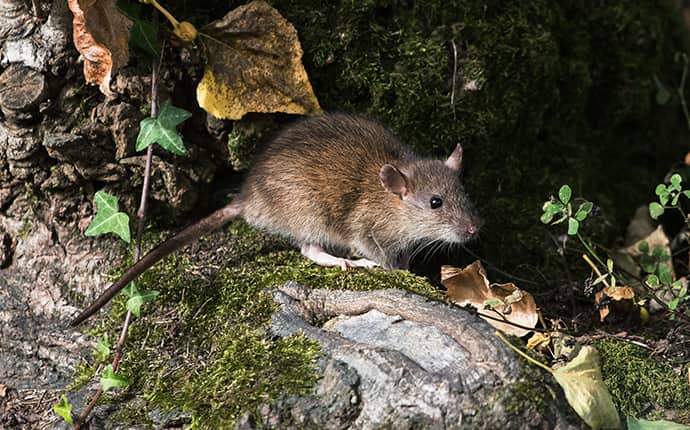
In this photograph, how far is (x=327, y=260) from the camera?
4254 millimetres

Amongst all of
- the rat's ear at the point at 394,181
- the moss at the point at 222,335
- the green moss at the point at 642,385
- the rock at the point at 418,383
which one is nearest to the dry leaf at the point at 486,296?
the moss at the point at 222,335

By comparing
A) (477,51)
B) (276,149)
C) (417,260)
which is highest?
(477,51)

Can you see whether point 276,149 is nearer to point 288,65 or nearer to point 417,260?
point 288,65

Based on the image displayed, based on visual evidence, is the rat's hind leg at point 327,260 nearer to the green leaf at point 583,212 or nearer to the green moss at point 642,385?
the green leaf at point 583,212

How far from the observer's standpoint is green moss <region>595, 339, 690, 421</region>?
3449mm

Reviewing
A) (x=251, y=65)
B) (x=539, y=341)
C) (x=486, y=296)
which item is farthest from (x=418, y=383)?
(x=251, y=65)

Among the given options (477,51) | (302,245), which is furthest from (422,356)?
(477,51)

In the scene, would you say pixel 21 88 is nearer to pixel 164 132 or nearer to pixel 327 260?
pixel 164 132

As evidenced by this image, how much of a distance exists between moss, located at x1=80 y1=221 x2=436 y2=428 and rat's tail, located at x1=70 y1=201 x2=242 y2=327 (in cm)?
18

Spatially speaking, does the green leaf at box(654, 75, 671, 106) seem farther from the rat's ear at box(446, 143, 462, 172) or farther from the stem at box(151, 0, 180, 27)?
the stem at box(151, 0, 180, 27)

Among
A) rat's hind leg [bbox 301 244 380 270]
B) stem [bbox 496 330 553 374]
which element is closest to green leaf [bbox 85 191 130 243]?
rat's hind leg [bbox 301 244 380 270]

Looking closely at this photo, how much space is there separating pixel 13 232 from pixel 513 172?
9.19 feet

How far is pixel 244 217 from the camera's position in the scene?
443 centimetres

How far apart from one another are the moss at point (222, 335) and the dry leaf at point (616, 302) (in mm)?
976
